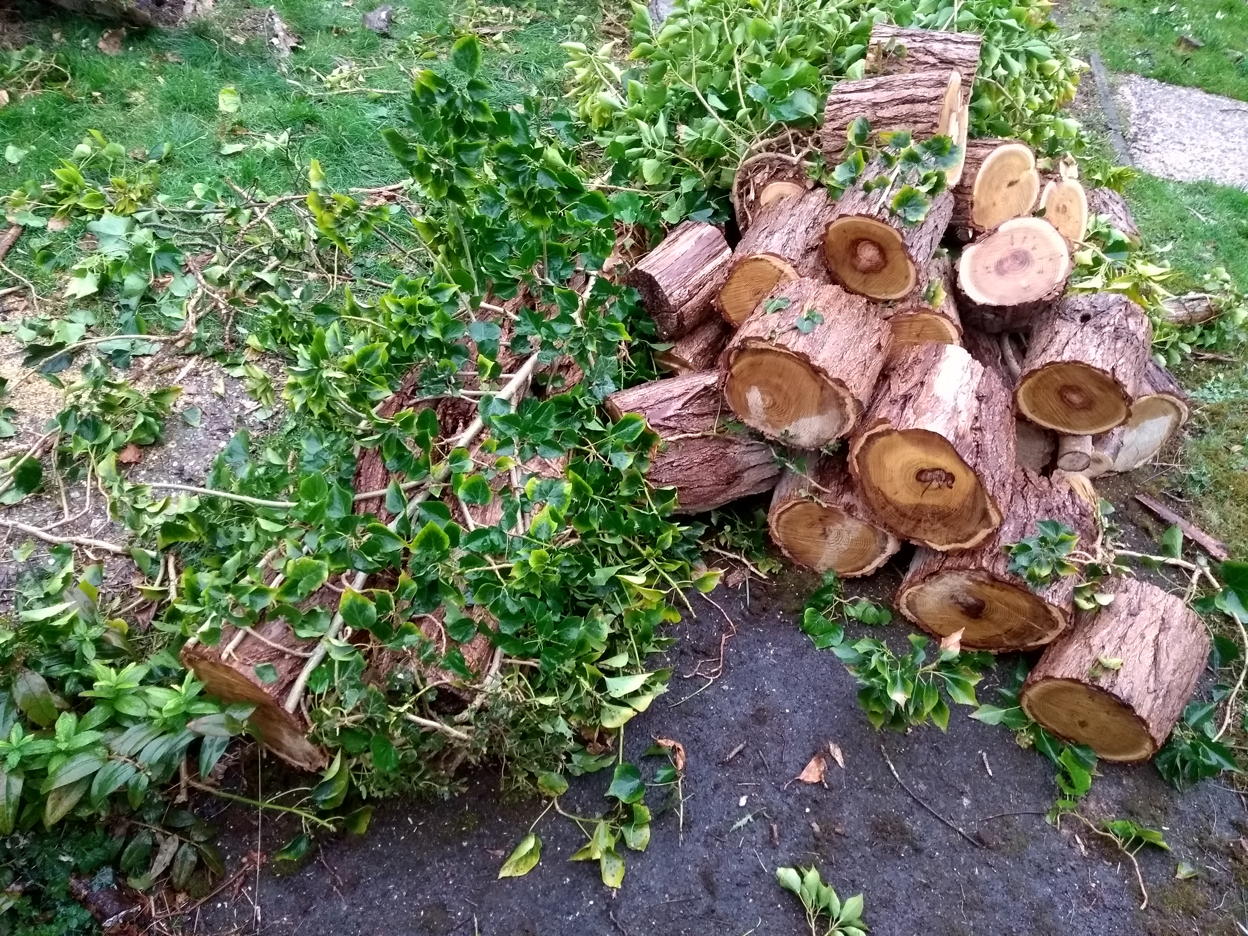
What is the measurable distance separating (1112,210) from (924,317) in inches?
68.9

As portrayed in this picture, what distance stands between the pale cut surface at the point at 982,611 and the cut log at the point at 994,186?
1.52m

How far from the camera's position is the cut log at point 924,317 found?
2709 mm

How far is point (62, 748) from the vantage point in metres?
1.84

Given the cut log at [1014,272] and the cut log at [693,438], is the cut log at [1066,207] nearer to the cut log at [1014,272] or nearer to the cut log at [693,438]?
the cut log at [1014,272]

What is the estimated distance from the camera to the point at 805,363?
2.38 m

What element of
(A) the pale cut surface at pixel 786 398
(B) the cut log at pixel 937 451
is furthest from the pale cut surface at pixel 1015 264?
(A) the pale cut surface at pixel 786 398

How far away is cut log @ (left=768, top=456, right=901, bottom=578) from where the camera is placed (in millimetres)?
2602

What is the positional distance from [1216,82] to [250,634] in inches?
288

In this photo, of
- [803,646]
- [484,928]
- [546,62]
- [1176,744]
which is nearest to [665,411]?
[803,646]

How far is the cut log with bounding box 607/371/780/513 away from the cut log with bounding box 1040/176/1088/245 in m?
1.73

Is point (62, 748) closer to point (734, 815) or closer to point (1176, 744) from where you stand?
point (734, 815)

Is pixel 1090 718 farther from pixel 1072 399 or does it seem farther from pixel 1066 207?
pixel 1066 207

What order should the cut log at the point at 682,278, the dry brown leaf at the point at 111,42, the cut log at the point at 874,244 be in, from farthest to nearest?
the dry brown leaf at the point at 111,42
the cut log at the point at 682,278
the cut log at the point at 874,244

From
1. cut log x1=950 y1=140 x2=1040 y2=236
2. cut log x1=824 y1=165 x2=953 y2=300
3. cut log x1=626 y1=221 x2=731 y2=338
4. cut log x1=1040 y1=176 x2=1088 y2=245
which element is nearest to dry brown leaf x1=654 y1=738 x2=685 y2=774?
cut log x1=626 y1=221 x2=731 y2=338
